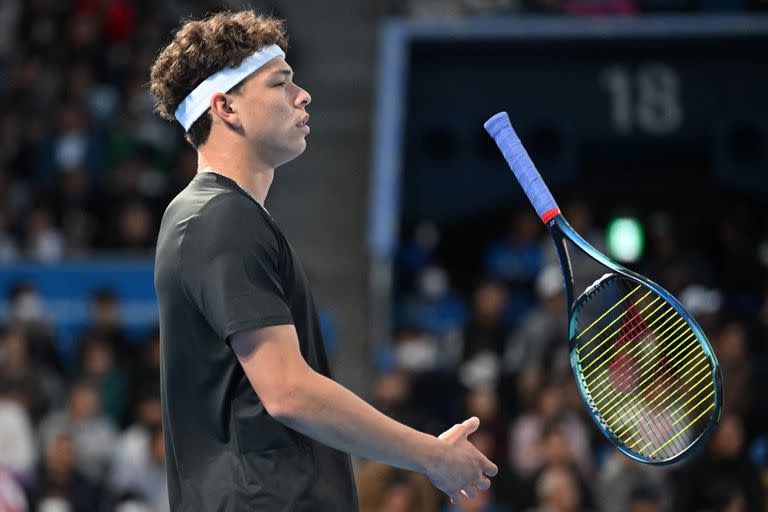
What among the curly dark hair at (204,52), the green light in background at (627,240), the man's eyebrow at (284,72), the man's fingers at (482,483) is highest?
the curly dark hair at (204,52)

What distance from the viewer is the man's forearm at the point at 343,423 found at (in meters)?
2.54

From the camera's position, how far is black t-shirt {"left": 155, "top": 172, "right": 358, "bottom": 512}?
2.58m

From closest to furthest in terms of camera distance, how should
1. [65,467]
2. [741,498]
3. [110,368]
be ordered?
1. [741,498]
2. [65,467]
3. [110,368]

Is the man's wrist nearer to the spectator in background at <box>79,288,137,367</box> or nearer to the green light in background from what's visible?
the spectator in background at <box>79,288,137,367</box>

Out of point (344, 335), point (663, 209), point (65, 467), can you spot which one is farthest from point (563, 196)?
point (65, 467)

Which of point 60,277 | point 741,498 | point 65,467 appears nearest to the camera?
point 741,498

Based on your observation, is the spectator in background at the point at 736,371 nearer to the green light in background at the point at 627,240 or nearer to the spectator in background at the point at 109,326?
the green light in background at the point at 627,240

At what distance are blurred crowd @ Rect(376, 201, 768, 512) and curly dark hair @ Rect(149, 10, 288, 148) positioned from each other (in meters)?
4.16

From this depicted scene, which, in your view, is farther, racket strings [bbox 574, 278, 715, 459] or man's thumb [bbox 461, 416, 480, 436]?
racket strings [bbox 574, 278, 715, 459]

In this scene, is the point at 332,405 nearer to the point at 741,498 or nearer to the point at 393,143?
the point at 741,498

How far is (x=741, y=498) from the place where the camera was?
25.3 ft

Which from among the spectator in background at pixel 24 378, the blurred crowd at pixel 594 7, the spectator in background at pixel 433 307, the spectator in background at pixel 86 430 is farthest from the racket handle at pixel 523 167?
the blurred crowd at pixel 594 7

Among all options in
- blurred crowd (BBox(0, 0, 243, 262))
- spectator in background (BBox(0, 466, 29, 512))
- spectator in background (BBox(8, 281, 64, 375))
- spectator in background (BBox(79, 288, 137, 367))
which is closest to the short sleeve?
spectator in background (BBox(0, 466, 29, 512))

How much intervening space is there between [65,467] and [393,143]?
4060 mm
